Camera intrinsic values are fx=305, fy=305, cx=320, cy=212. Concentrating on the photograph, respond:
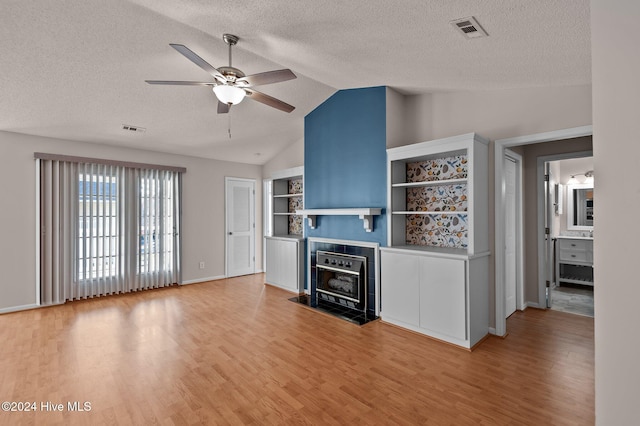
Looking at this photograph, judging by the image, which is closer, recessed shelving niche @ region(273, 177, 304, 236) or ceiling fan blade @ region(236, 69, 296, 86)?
ceiling fan blade @ region(236, 69, 296, 86)

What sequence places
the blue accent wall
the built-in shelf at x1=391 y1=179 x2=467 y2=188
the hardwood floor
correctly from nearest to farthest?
1. the hardwood floor
2. the built-in shelf at x1=391 y1=179 x2=467 y2=188
3. the blue accent wall

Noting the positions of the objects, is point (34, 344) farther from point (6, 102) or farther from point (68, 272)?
point (6, 102)

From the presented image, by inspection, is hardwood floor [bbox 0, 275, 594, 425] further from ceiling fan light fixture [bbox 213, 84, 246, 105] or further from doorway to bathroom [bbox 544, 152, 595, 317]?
ceiling fan light fixture [bbox 213, 84, 246, 105]

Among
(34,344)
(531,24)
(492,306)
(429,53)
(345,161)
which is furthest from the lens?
(345,161)

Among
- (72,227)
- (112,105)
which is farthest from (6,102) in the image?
(72,227)

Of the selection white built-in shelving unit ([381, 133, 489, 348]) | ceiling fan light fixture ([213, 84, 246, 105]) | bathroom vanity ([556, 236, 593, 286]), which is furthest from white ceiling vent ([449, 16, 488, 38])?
bathroom vanity ([556, 236, 593, 286])

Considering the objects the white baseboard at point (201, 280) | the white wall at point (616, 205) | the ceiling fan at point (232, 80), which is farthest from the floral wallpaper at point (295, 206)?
the white wall at point (616, 205)

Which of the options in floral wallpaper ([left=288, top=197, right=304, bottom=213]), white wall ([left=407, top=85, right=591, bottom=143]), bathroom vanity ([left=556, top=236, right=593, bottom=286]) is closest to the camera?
white wall ([left=407, top=85, right=591, bottom=143])

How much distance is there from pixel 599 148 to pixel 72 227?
19.1 feet

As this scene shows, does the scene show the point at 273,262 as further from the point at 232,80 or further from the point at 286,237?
the point at 232,80

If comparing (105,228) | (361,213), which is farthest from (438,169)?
(105,228)

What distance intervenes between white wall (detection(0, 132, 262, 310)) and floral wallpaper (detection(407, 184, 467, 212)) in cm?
395

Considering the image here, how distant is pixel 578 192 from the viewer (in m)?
5.63

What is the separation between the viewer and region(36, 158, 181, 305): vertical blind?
444 cm
